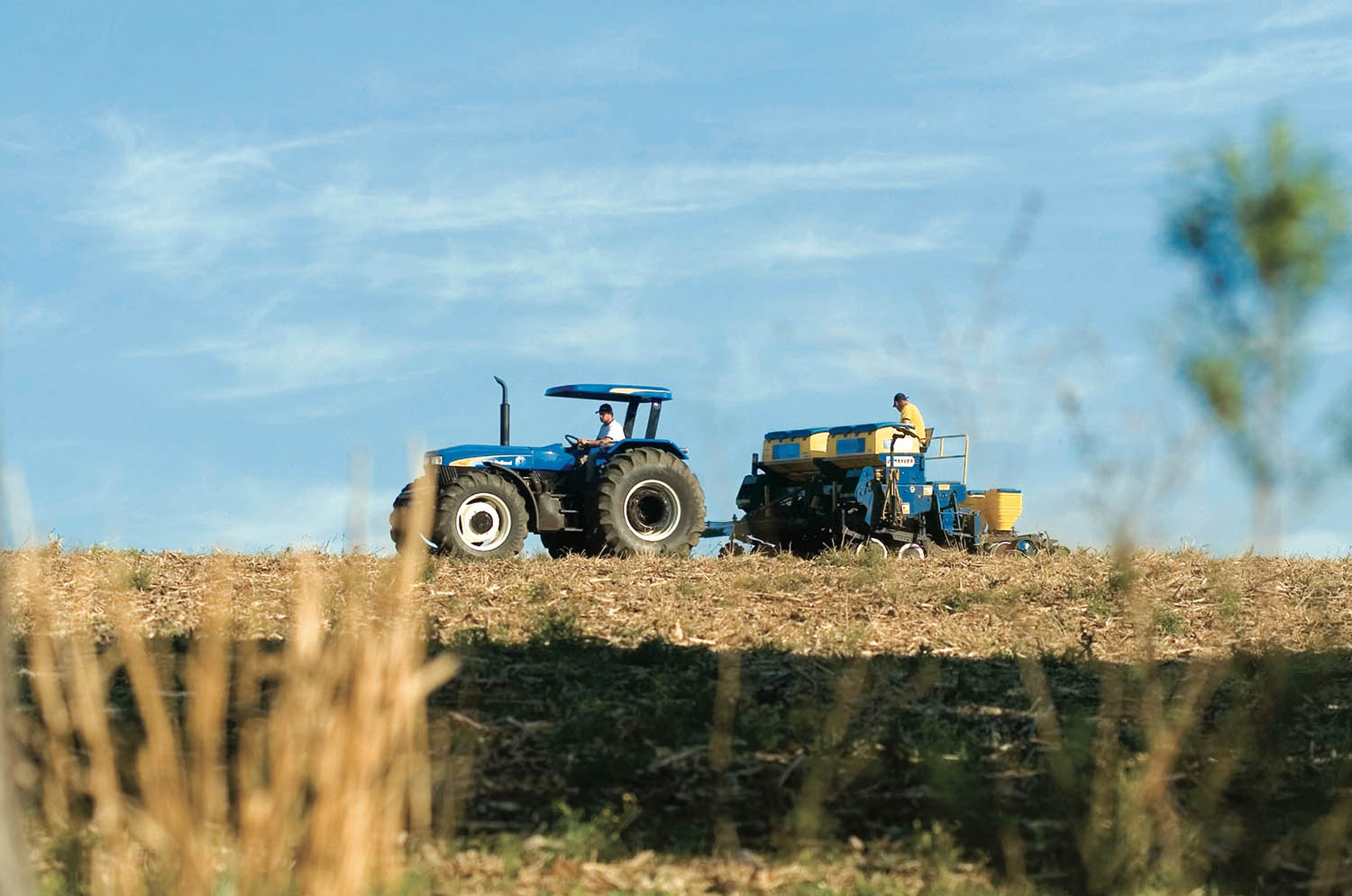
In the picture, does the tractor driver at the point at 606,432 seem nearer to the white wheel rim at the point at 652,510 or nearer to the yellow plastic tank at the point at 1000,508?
the white wheel rim at the point at 652,510

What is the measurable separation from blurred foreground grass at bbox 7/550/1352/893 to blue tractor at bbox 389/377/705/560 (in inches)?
156

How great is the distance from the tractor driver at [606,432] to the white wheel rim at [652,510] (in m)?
0.86

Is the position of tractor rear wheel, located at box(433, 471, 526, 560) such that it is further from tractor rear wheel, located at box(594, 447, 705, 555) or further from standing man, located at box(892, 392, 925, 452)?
standing man, located at box(892, 392, 925, 452)

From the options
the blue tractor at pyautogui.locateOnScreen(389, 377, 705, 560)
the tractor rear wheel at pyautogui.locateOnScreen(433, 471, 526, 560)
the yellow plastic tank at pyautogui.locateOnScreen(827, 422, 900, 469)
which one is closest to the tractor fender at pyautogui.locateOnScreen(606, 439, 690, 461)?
the blue tractor at pyautogui.locateOnScreen(389, 377, 705, 560)

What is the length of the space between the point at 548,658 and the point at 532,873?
3228mm

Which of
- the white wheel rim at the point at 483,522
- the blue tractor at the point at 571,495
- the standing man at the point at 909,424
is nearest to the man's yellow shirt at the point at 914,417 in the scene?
the standing man at the point at 909,424

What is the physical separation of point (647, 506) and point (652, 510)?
80 millimetres

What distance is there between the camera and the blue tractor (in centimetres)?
1529

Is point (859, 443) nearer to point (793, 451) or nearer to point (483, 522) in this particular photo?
point (793, 451)

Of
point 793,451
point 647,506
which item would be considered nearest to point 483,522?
Answer: point 647,506

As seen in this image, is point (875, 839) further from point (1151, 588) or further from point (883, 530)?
point (883, 530)

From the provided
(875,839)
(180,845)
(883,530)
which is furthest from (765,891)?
(883,530)

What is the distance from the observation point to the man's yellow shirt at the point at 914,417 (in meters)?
20.8

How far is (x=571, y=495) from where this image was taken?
645 inches
